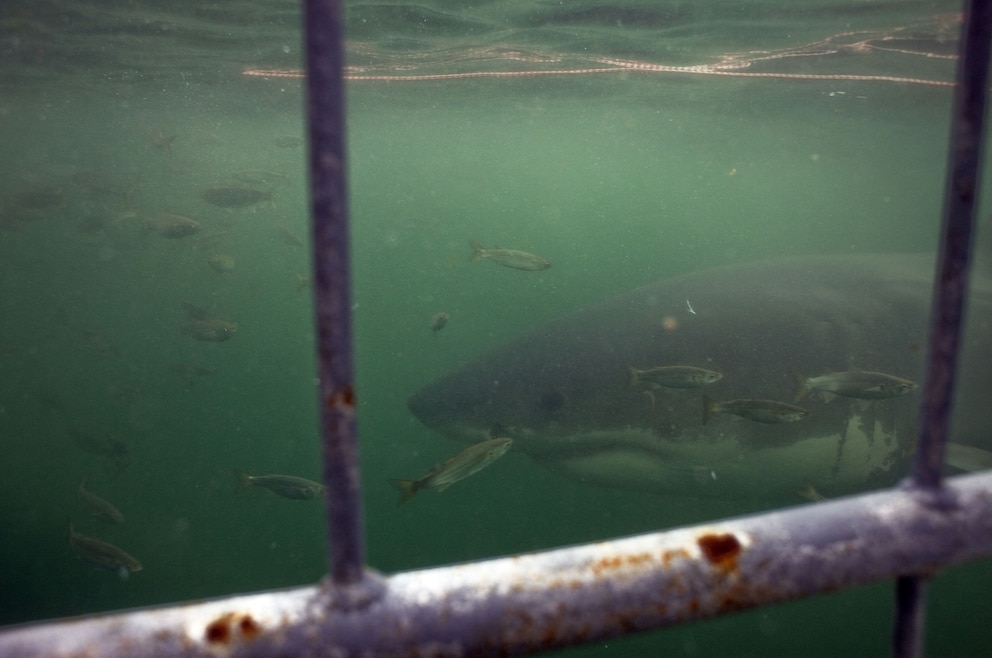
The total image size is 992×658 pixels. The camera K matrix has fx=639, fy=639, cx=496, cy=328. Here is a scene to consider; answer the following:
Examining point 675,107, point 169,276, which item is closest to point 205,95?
point 675,107

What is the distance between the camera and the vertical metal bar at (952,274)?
871 mm

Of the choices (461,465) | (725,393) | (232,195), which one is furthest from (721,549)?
(232,195)

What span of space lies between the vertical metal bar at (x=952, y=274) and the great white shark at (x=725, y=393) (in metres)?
4.65

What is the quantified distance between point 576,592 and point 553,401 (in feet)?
16.5

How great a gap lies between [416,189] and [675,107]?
50.1m

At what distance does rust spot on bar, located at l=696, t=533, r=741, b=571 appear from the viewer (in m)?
0.82

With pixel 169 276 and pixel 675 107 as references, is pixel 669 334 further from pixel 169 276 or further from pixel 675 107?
pixel 169 276

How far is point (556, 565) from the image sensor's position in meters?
0.81

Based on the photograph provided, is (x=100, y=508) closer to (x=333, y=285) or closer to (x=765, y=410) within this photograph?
(x=765, y=410)

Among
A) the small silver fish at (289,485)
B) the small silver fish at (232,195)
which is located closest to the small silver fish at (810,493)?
the small silver fish at (289,485)

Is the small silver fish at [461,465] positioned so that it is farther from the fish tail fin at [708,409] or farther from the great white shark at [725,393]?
the great white shark at [725,393]

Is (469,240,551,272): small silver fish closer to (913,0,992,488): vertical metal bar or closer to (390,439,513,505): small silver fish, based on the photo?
(390,439,513,505): small silver fish

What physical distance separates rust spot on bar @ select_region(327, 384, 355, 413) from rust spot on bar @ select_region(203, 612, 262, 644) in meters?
0.25

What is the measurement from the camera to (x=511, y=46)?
43.4 ft
